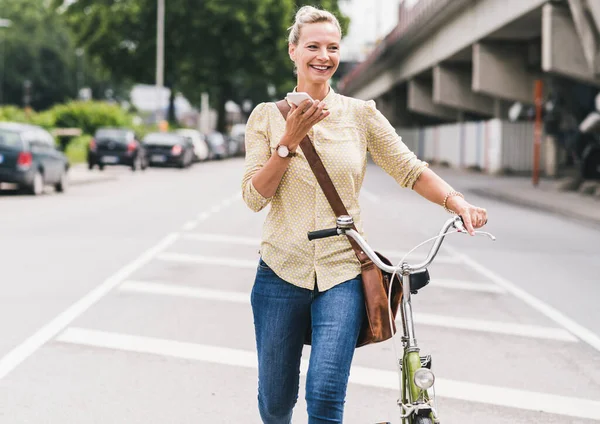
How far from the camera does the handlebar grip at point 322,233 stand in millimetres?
3225

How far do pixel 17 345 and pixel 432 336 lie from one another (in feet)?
8.95

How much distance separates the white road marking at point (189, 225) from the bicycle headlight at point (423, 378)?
12.0m

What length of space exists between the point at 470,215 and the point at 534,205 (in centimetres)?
1856

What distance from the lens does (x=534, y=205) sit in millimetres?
21344

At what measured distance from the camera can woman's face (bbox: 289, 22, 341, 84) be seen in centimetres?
341

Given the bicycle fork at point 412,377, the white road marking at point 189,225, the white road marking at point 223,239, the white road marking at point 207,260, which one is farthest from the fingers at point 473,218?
the white road marking at point 189,225

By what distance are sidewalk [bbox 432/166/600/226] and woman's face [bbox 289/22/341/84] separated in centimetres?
1454

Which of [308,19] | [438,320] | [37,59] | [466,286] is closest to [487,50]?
[466,286]

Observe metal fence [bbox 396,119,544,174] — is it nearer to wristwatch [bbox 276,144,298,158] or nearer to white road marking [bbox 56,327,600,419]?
white road marking [bbox 56,327,600,419]

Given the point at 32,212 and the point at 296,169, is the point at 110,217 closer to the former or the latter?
the point at 32,212

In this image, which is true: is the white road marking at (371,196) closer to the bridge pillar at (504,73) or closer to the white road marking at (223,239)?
the bridge pillar at (504,73)

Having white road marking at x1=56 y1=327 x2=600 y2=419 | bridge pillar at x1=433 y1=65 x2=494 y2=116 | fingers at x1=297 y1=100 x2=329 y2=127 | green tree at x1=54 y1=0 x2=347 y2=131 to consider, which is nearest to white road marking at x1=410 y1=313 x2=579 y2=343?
white road marking at x1=56 y1=327 x2=600 y2=419

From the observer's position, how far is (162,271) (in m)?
10.3

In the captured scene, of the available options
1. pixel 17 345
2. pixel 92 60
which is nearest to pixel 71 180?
pixel 17 345
